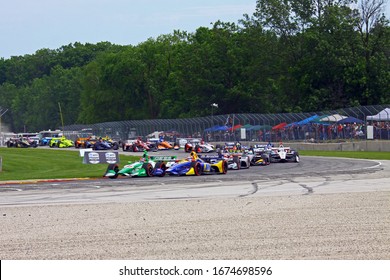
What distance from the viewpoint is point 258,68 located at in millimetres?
95062

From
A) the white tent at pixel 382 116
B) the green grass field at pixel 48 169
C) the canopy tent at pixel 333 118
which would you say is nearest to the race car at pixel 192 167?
the green grass field at pixel 48 169

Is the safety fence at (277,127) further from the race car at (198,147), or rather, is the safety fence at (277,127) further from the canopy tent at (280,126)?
the race car at (198,147)

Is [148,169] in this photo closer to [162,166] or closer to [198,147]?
[162,166]

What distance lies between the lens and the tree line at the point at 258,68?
81562 mm

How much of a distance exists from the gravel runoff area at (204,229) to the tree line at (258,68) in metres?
61.8

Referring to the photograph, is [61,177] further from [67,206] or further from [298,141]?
[298,141]

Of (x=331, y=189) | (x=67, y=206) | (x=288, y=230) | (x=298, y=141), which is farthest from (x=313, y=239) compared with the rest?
(x=298, y=141)

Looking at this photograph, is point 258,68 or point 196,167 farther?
point 258,68

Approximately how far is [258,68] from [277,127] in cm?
3200

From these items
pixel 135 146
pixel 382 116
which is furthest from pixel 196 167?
pixel 135 146

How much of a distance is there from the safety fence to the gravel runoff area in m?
35.6

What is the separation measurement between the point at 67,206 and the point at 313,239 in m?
8.63

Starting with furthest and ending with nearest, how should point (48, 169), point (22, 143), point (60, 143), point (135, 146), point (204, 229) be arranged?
point (22, 143)
point (60, 143)
point (135, 146)
point (48, 169)
point (204, 229)

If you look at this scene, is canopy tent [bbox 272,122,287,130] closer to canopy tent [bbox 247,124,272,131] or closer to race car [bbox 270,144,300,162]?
canopy tent [bbox 247,124,272,131]
